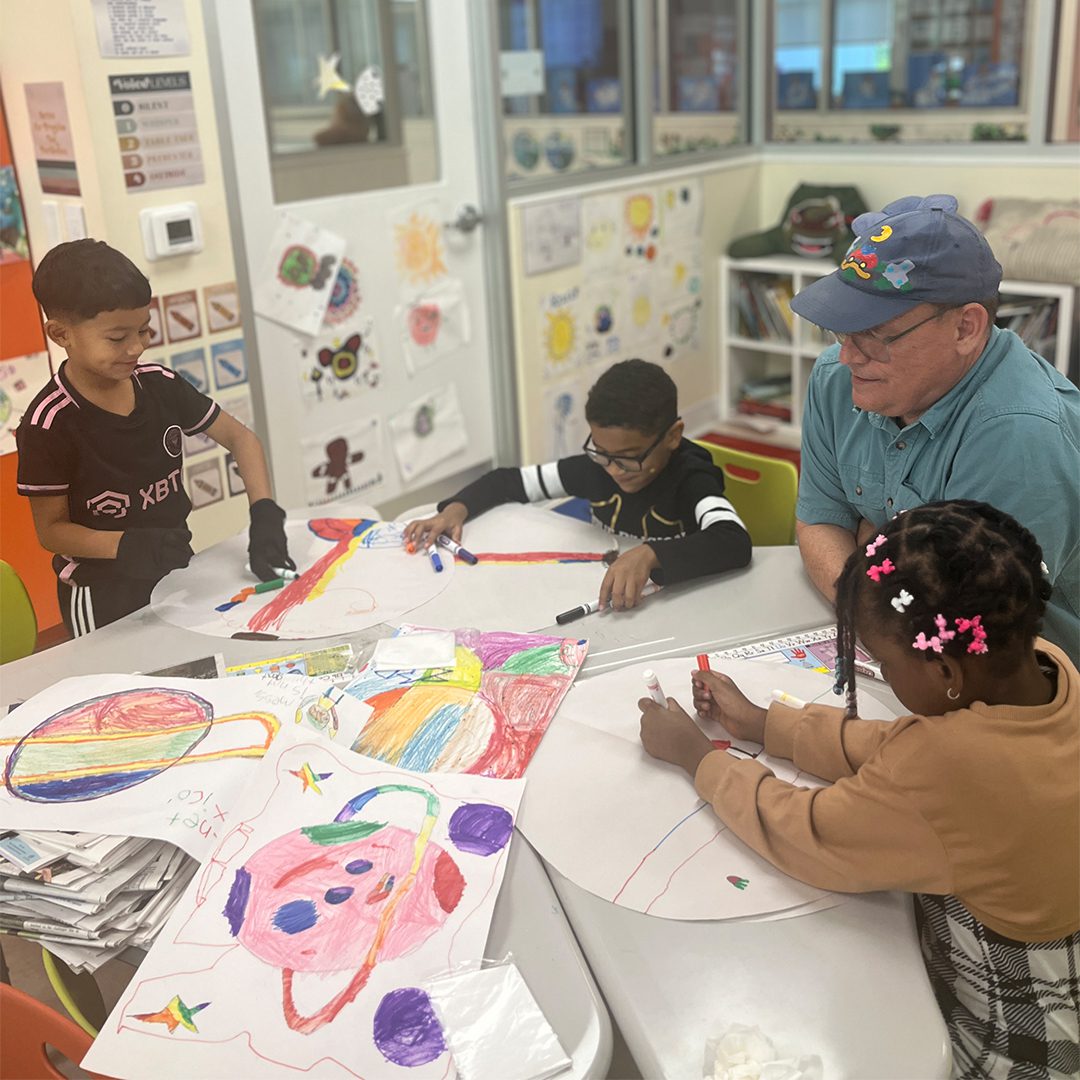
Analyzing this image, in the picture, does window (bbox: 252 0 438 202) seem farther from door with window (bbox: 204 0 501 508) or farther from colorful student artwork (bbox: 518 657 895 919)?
colorful student artwork (bbox: 518 657 895 919)

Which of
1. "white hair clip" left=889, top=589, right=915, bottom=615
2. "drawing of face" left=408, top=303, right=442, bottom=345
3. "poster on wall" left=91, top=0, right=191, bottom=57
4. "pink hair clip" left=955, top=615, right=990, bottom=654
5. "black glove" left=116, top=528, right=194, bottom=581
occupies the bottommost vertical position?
"black glove" left=116, top=528, right=194, bottom=581

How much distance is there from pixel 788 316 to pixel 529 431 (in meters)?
1.33

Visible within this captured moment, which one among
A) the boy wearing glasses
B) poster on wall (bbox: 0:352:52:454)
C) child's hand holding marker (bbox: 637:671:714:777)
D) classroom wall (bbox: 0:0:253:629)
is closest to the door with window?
classroom wall (bbox: 0:0:253:629)

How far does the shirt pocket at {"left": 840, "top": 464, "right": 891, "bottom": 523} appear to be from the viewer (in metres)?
1.56

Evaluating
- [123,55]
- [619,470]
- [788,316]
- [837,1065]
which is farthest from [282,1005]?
[788,316]

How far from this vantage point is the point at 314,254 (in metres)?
2.72

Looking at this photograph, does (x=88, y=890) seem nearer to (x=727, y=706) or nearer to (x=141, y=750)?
(x=141, y=750)

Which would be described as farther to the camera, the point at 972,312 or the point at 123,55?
the point at 123,55

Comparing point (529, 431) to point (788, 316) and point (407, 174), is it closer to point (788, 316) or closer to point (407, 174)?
point (407, 174)

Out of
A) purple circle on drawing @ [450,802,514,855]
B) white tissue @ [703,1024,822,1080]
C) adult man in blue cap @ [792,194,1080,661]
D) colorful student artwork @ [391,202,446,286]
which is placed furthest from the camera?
colorful student artwork @ [391,202,446,286]

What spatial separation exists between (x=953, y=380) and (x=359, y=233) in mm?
1882

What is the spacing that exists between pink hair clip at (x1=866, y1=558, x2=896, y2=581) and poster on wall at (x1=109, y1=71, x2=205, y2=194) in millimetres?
1362

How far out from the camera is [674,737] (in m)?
1.16

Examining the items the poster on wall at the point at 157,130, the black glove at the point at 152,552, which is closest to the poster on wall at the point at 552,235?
the poster on wall at the point at 157,130
